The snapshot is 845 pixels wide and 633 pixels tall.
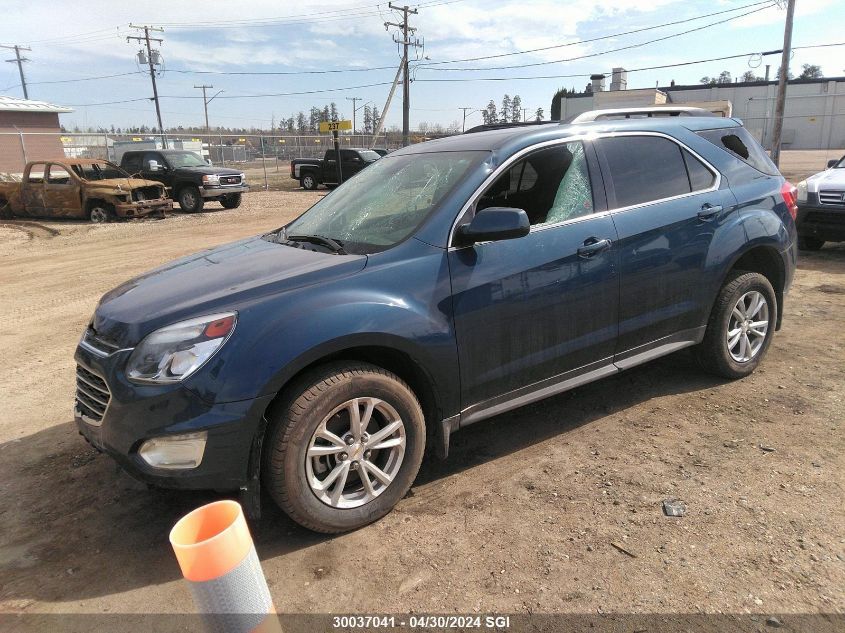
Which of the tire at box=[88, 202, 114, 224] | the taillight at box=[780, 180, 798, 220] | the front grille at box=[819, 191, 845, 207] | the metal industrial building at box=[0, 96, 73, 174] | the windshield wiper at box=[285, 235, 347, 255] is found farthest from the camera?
the metal industrial building at box=[0, 96, 73, 174]

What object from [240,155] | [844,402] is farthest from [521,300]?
[240,155]

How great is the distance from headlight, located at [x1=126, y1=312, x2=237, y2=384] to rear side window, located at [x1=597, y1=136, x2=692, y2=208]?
8.05 feet

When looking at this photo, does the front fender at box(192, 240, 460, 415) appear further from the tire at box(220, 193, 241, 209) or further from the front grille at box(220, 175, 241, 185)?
the tire at box(220, 193, 241, 209)

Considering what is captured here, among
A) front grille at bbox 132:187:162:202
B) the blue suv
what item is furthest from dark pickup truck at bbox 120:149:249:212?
the blue suv

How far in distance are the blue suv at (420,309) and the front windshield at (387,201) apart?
0.06ft

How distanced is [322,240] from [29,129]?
158 feet

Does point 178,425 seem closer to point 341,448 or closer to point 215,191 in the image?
point 341,448

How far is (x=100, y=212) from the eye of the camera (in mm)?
15695

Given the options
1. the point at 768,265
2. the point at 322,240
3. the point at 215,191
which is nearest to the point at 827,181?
the point at 768,265

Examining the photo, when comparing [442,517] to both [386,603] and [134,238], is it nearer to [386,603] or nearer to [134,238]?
[386,603]

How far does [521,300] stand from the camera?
322 cm

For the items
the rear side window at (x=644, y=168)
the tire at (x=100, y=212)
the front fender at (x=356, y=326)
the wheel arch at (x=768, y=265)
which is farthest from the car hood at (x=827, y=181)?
the tire at (x=100, y=212)

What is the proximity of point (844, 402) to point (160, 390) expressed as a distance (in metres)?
4.27

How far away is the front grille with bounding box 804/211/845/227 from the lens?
8.16m
